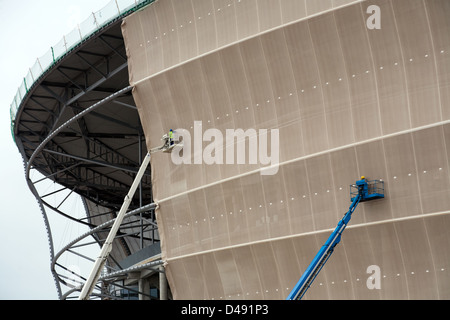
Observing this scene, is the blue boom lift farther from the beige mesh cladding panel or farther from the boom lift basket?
the beige mesh cladding panel

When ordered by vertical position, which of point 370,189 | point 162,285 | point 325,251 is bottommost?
point 162,285

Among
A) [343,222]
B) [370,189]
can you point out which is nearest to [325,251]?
[343,222]

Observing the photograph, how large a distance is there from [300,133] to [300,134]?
4 centimetres

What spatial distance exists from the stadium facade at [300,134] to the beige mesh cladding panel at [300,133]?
0.04 m

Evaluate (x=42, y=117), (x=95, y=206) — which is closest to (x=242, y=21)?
(x=42, y=117)

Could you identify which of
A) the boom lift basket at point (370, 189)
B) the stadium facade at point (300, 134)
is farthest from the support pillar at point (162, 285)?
the boom lift basket at point (370, 189)

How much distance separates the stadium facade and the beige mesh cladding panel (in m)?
0.04

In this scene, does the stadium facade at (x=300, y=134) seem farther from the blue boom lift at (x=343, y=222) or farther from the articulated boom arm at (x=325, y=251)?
the articulated boom arm at (x=325, y=251)

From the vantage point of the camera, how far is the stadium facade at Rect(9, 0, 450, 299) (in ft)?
75.2

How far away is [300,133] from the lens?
25.6 m

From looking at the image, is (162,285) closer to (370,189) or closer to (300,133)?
(300,133)

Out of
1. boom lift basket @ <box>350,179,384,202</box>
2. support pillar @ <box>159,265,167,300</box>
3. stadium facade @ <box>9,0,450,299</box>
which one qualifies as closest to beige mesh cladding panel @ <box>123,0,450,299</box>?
stadium facade @ <box>9,0,450,299</box>

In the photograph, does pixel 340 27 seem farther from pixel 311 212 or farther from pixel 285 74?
pixel 311 212
